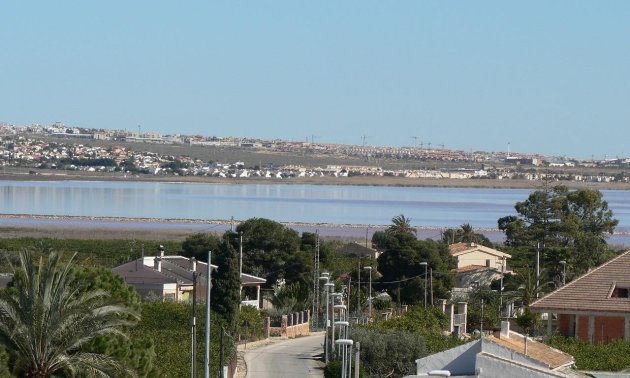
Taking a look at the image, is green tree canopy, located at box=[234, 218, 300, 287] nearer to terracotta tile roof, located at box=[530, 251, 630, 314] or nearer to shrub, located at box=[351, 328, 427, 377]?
shrub, located at box=[351, 328, 427, 377]

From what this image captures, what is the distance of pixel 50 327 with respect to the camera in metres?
25.8

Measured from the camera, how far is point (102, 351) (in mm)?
27531

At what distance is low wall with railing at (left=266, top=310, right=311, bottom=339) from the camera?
52.6 meters

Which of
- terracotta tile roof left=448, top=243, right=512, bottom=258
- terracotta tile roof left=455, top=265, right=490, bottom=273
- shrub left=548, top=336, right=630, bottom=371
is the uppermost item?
shrub left=548, top=336, right=630, bottom=371

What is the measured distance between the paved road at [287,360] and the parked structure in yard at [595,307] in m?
6.09

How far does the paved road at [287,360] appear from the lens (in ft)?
129

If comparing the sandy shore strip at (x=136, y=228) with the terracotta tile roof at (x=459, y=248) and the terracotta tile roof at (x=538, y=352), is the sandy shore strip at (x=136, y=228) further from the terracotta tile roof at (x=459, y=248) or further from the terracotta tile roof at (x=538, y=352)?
the terracotta tile roof at (x=538, y=352)

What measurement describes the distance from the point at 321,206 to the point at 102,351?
142m

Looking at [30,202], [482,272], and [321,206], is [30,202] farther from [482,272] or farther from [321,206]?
[482,272]

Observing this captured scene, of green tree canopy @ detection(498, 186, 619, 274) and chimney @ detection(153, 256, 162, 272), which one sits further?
green tree canopy @ detection(498, 186, 619, 274)

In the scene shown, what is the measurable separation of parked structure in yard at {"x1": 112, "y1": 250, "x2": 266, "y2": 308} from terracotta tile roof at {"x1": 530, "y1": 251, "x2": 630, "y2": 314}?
16.3 metres

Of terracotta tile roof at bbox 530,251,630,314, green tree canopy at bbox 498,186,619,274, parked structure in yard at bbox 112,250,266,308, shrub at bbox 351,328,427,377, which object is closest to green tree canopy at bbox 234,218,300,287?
parked structure in yard at bbox 112,250,266,308

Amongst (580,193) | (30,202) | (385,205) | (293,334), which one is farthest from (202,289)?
(385,205)

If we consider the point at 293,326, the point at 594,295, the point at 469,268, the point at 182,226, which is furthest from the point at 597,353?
the point at 182,226
